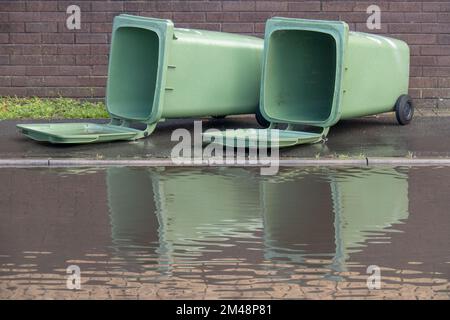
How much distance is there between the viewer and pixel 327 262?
25.1 ft

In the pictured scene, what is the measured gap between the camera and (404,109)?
14.7m

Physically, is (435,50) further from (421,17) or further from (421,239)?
(421,239)

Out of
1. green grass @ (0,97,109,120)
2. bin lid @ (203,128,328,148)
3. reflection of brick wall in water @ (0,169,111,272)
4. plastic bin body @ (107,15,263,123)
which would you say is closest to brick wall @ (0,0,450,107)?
green grass @ (0,97,109,120)

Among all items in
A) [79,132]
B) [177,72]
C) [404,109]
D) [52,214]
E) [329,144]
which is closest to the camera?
[52,214]

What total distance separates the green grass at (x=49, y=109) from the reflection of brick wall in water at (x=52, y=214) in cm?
376

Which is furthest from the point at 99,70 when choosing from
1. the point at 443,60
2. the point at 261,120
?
the point at 443,60

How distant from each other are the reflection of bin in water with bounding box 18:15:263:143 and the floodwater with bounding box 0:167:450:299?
5.76ft

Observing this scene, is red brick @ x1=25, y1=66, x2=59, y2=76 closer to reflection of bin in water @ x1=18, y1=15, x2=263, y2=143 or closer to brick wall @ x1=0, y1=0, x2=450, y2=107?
brick wall @ x1=0, y1=0, x2=450, y2=107

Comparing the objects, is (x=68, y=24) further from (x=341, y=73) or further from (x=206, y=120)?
(x=341, y=73)

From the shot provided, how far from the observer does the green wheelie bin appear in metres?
13.1

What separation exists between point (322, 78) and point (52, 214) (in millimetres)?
5744

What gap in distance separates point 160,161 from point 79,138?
120cm

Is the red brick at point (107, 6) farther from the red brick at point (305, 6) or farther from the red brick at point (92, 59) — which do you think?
the red brick at point (305, 6)

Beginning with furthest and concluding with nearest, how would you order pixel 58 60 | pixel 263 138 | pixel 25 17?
1. pixel 58 60
2. pixel 25 17
3. pixel 263 138
